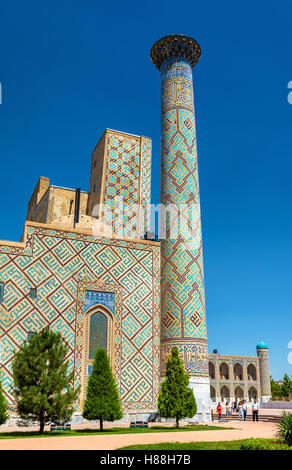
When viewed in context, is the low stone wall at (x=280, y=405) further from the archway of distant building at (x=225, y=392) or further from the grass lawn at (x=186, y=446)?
the grass lawn at (x=186, y=446)

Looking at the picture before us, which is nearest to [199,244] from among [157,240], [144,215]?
[157,240]

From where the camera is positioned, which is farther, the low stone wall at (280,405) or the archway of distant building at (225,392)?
the archway of distant building at (225,392)

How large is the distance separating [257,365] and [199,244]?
1090 inches

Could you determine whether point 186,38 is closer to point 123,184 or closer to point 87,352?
point 123,184

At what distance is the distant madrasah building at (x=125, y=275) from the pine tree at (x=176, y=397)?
66.3 inches

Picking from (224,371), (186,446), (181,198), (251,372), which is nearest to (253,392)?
(251,372)

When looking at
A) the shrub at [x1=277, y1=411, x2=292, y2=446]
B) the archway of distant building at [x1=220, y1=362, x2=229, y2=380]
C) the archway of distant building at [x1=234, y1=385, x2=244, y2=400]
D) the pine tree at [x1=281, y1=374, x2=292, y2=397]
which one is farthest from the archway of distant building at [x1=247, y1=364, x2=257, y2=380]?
the shrub at [x1=277, y1=411, x2=292, y2=446]

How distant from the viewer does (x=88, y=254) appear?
41.8 ft

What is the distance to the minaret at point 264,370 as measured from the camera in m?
37.6

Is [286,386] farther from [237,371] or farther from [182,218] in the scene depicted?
[182,218]

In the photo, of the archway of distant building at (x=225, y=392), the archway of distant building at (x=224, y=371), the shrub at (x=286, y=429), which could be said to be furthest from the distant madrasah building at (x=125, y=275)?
the archway of distant building at (x=225, y=392)

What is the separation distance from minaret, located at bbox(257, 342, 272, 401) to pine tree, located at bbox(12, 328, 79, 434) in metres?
31.7

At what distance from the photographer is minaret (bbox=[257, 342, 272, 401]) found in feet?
123

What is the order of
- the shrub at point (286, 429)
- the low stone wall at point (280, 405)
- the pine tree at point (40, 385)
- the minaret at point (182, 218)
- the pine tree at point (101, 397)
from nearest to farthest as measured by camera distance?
the shrub at point (286, 429)
the pine tree at point (40, 385)
the pine tree at point (101, 397)
the minaret at point (182, 218)
the low stone wall at point (280, 405)
